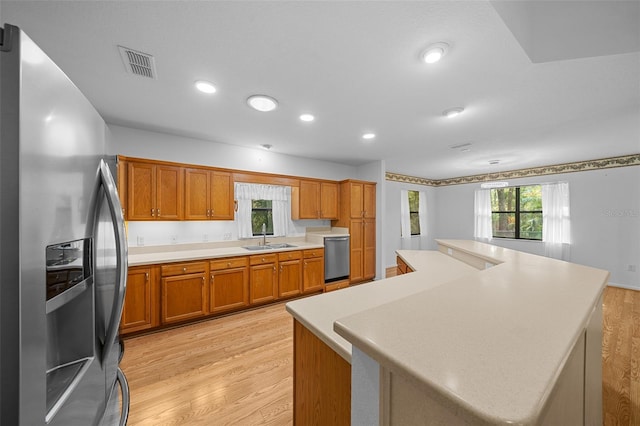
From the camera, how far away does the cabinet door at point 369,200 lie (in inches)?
191

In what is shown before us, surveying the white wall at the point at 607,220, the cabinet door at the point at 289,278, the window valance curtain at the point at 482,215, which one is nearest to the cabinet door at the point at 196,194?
the cabinet door at the point at 289,278

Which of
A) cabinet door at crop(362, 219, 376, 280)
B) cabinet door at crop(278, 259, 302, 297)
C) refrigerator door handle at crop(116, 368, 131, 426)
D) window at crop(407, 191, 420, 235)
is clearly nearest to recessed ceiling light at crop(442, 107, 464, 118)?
cabinet door at crop(362, 219, 376, 280)

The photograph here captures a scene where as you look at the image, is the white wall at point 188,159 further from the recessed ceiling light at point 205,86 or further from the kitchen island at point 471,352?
the kitchen island at point 471,352

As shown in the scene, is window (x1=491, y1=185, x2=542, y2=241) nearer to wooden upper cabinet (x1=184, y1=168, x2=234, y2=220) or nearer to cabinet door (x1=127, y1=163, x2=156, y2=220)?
wooden upper cabinet (x1=184, y1=168, x2=234, y2=220)

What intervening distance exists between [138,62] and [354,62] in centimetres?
162

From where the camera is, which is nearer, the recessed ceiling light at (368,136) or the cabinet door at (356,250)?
the recessed ceiling light at (368,136)

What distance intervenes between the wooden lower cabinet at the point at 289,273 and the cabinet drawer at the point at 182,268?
111cm

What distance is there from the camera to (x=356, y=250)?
471 cm

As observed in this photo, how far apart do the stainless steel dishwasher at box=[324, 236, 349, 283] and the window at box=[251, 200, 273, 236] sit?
106cm

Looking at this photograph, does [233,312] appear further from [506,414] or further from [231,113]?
[506,414]

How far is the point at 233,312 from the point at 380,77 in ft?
10.9

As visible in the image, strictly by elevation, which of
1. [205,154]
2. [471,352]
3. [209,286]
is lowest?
[209,286]

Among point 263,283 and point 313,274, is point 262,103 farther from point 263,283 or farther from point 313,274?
point 313,274

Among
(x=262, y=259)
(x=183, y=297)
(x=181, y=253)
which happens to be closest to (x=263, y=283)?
(x=262, y=259)
